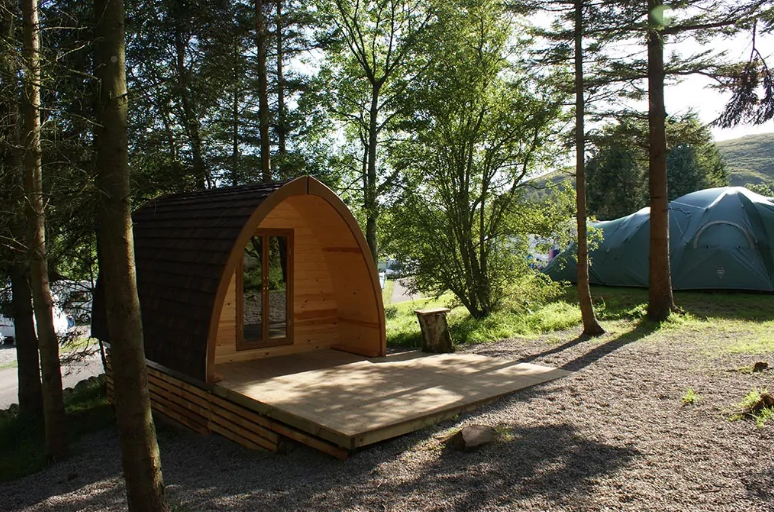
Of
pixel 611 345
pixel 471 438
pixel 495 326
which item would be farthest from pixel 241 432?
pixel 495 326

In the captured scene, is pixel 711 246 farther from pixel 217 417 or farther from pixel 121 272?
pixel 121 272

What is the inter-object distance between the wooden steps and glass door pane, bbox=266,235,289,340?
60.5 inches

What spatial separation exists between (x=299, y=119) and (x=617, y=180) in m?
25.7

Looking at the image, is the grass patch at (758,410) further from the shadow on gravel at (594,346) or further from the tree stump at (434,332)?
the tree stump at (434,332)

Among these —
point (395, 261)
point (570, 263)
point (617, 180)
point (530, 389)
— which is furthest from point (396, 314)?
point (617, 180)

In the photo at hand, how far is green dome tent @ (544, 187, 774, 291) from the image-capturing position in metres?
12.2

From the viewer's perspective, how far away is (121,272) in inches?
128

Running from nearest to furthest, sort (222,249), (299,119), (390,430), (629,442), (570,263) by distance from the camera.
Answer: (629,442) → (390,430) → (222,249) → (299,119) → (570,263)

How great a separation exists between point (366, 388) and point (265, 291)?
8.35 ft

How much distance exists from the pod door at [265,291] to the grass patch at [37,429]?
2493 mm

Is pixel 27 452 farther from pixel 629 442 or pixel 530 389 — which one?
pixel 629 442

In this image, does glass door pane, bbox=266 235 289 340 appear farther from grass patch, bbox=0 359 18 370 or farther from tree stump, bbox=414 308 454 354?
grass patch, bbox=0 359 18 370

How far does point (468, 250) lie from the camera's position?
36.5 feet

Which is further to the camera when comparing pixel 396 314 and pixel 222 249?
pixel 396 314
